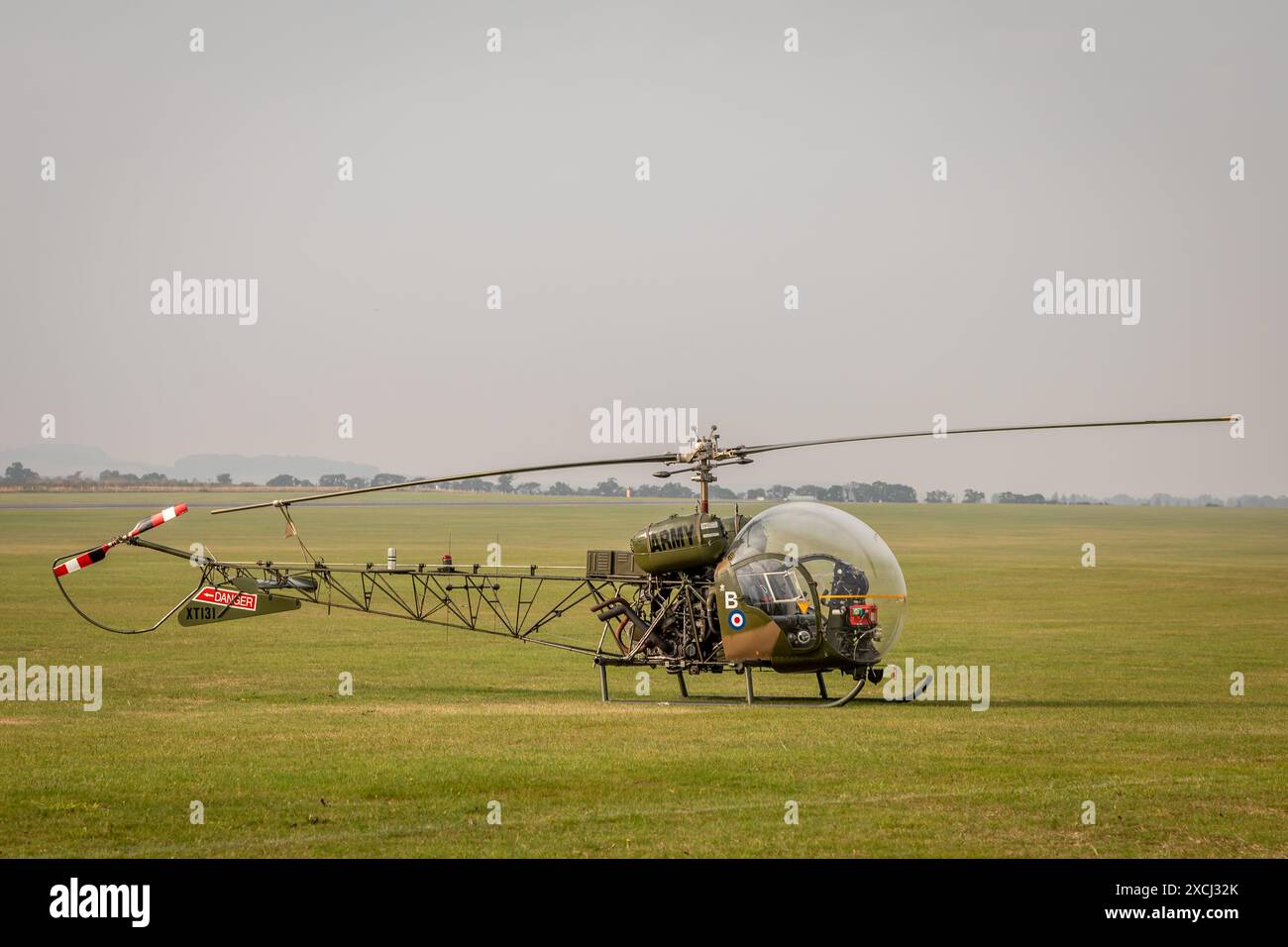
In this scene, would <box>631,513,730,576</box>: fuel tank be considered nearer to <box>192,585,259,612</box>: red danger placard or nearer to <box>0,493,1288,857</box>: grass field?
<box>0,493,1288,857</box>: grass field

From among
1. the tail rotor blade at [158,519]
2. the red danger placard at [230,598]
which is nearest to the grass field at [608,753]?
the red danger placard at [230,598]

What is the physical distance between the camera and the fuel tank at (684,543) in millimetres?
21047

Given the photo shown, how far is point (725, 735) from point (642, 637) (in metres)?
3.65

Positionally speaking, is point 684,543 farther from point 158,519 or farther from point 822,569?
point 158,519

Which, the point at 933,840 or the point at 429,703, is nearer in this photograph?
the point at 933,840

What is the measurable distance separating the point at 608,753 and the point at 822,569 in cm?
459

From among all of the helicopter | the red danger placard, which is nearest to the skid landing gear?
the helicopter

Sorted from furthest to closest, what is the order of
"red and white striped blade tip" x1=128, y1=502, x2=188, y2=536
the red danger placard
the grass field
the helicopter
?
the red danger placard → "red and white striped blade tip" x1=128, y1=502, x2=188, y2=536 → the helicopter → the grass field

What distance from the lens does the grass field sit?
13.2 metres

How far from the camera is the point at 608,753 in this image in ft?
56.9

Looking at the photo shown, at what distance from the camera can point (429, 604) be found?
48.8 metres

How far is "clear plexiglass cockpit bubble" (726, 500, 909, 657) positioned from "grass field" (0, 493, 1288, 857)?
167 cm
